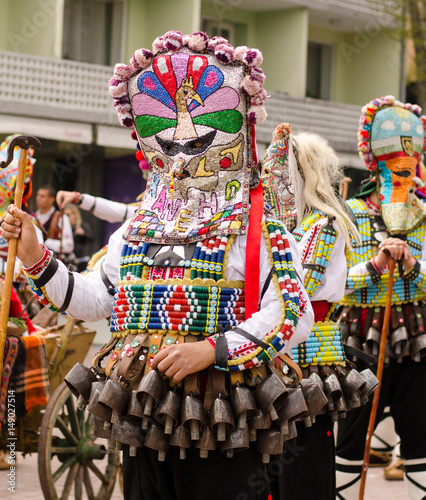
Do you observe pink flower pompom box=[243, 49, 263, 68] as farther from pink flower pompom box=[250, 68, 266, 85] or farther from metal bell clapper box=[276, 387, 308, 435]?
metal bell clapper box=[276, 387, 308, 435]

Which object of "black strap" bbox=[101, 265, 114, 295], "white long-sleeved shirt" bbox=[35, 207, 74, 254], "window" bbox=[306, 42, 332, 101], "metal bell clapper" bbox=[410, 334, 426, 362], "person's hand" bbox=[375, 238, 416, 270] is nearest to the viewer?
"black strap" bbox=[101, 265, 114, 295]

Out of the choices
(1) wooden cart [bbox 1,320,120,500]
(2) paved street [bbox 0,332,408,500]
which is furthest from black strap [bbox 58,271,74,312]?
(2) paved street [bbox 0,332,408,500]

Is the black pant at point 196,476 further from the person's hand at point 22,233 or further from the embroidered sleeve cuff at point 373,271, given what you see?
the embroidered sleeve cuff at point 373,271

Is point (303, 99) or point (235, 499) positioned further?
point (303, 99)

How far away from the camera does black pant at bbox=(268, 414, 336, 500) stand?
4.09m

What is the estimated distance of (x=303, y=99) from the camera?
1795 centimetres

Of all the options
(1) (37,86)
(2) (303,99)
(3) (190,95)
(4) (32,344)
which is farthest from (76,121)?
(3) (190,95)

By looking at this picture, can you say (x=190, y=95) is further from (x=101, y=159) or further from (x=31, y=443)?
(x=101, y=159)

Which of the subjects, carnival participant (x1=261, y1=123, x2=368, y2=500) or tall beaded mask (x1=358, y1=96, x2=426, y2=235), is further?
tall beaded mask (x1=358, y1=96, x2=426, y2=235)

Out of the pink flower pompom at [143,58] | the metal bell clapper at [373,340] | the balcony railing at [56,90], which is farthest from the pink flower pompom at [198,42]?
the balcony railing at [56,90]

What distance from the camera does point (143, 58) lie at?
3.15 meters

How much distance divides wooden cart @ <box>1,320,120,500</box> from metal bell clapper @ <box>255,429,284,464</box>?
2191 millimetres

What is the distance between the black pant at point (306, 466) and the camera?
4090 mm

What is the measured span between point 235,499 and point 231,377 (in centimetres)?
42
